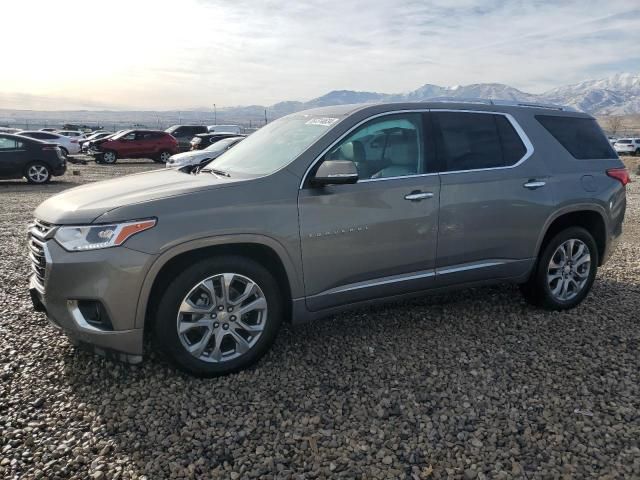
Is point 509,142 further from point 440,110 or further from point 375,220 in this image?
point 375,220

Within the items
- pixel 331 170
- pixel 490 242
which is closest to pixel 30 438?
pixel 331 170

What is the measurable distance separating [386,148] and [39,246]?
2469 mm

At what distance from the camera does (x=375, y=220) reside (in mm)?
3611

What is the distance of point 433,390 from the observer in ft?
10.8

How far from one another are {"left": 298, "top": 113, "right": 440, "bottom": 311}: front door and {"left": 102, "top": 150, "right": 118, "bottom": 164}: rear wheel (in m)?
23.0

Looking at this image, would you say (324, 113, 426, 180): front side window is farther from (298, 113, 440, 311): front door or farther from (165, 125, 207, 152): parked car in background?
(165, 125, 207, 152): parked car in background

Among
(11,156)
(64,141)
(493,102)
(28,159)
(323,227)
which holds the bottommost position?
(64,141)

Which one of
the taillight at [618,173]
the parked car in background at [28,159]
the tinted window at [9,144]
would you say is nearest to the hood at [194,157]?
the parked car in background at [28,159]

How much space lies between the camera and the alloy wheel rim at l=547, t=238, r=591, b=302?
14.9ft

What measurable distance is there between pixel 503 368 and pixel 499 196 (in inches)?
53.3

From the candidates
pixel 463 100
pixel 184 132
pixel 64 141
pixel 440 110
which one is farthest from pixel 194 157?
pixel 184 132

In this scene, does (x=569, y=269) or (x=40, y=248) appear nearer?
(x=40, y=248)

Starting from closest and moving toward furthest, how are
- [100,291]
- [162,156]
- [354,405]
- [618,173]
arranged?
[100,291] → [354,405] → [618,173] → [162,156]

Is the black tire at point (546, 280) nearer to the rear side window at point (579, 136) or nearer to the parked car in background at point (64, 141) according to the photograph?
the rear side window at point (579, 136)
